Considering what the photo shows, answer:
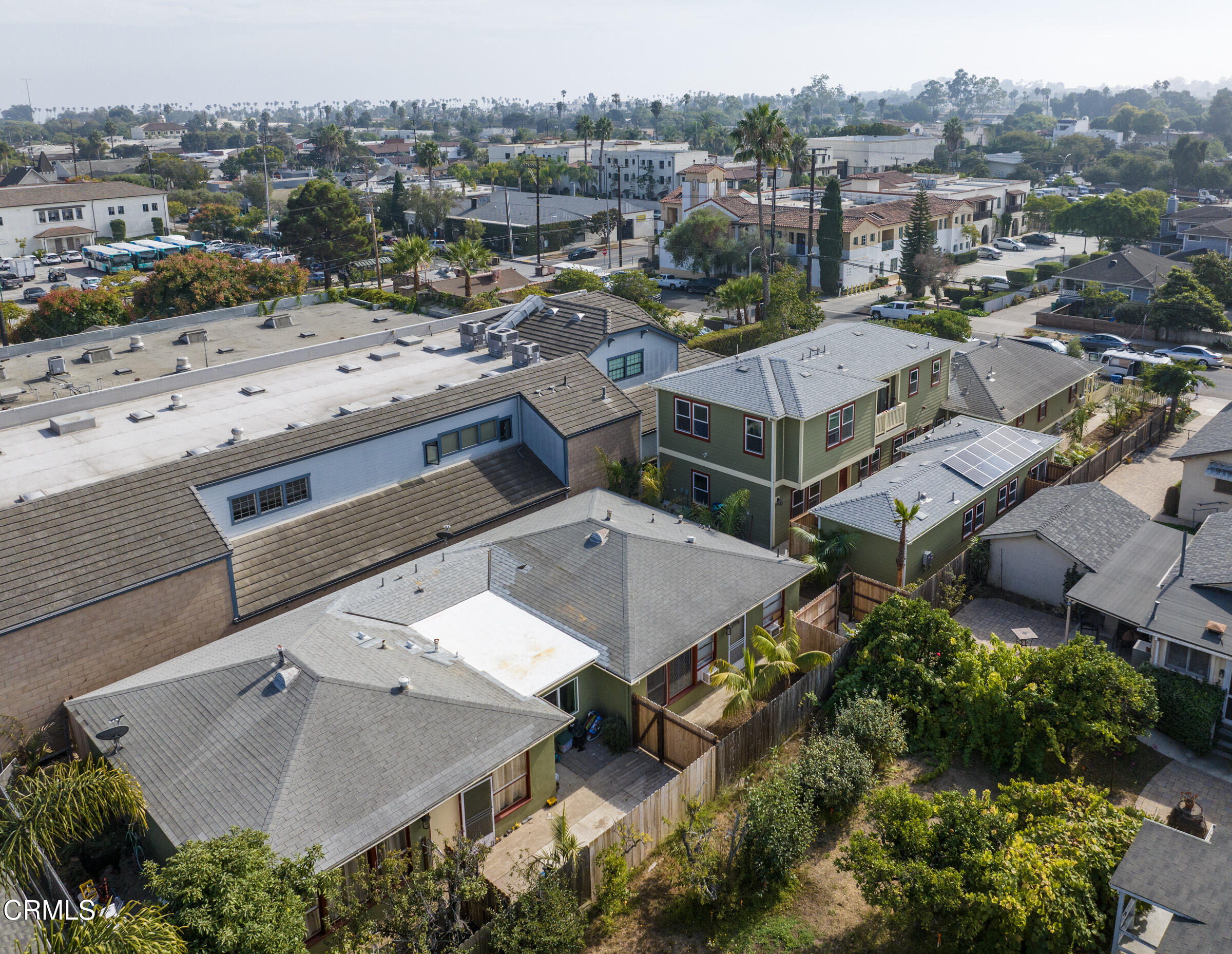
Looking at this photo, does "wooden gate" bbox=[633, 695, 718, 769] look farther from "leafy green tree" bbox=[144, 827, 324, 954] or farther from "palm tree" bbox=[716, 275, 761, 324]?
"palm tree" bbox=[716, 275, 761, 324]

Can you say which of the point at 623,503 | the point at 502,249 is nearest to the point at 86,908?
the point at 623,503

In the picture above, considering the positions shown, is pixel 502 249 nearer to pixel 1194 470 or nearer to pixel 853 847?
pixel 1194 470

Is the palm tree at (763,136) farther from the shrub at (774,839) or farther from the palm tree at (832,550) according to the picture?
the shrub at (774,839)

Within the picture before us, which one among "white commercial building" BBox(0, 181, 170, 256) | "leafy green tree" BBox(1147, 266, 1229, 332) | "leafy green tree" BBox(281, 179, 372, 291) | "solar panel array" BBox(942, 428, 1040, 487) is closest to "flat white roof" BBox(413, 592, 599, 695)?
"solar panel array" BBox(942, 428, 1040, 487)

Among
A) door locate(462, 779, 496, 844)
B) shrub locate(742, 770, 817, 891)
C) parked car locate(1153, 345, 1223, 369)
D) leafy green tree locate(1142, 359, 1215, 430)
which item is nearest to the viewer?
shrub locate(742, 770, 817, 891)

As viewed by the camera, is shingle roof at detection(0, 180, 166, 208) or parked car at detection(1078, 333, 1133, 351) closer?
parked car at detection(1078, 333, 1133, 351)

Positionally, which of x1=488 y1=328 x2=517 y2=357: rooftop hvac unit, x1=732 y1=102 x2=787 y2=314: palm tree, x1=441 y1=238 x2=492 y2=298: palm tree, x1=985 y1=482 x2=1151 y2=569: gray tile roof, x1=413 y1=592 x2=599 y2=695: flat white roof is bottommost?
x1=413 y1=592 x2=599 y2=695: flat white roof
